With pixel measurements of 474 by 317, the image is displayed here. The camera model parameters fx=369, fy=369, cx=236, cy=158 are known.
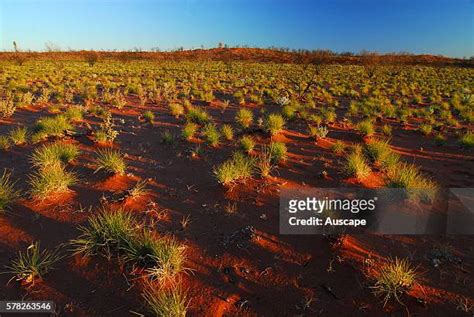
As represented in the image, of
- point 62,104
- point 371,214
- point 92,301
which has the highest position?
point 62,104

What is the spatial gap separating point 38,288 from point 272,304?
2.75 meters

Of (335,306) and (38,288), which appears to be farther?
(38,288)

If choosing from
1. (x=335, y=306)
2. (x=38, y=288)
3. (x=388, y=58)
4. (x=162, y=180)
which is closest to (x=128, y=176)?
(x=162, y=180)

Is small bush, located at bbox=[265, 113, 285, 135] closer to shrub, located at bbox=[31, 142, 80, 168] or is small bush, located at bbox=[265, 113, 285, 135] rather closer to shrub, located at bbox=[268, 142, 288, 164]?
shrub, located at bbox=[268, 142, 288, 164]

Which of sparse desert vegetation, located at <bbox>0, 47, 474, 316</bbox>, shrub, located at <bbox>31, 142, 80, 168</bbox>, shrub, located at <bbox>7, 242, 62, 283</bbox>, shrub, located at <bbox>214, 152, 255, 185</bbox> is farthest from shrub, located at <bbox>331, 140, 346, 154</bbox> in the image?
shrub, located at <bbox>7, 242, 62, 283</bbox>

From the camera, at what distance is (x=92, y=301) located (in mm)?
4203

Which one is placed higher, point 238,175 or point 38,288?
point 238,175

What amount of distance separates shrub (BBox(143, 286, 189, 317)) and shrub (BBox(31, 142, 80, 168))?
454 cm

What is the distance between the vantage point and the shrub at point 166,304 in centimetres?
373

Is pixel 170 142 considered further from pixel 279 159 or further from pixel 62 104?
pixel 62 104

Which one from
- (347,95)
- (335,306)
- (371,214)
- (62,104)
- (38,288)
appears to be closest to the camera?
(335,306)

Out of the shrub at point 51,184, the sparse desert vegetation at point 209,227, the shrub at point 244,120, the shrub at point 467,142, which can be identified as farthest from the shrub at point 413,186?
the shrub at point 51,184

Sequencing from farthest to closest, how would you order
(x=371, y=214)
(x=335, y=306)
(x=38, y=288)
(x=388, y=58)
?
(x=388, y=58) < (x=371, y=214) < (x=38, y=288) < (x=335, y=306)

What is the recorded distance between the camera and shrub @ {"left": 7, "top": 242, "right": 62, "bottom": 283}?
14.6ft
